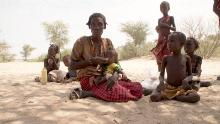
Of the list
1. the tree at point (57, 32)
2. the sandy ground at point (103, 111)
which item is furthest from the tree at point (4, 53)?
the sandy ground at point (103, 111)

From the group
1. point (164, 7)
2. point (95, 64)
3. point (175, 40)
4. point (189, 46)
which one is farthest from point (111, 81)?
point (164, 7)

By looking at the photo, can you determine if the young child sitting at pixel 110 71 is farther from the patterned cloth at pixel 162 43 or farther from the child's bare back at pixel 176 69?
the patterned cloth at pixel 162 43

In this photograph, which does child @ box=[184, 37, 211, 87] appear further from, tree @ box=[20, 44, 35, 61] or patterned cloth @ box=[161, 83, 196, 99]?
tree @ box=[20, 44, 35, 61]

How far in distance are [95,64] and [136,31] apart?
20649mm

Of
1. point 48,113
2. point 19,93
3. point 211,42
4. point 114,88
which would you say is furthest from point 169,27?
point 211,42

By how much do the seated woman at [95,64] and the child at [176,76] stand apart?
1.12 ft

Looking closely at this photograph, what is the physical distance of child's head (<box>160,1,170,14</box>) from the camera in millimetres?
7312

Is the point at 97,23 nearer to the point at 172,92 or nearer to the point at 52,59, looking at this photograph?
the point at 172,92

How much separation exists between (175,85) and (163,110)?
2.86 ft

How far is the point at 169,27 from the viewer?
23.7 ft

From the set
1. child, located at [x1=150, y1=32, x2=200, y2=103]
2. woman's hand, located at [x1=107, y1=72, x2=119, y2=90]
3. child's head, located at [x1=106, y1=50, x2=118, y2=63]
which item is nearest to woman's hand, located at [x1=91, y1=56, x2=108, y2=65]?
child's head, located at [x1=106, y1=50, x2=118, y2=63]

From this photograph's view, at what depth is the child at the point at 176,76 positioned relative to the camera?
4750mm

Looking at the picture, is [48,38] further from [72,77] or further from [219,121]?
[219,121]

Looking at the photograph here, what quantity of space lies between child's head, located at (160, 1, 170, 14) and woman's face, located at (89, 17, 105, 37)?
8.88 ft
